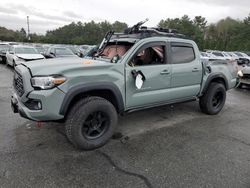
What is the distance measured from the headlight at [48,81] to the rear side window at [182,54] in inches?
95.9

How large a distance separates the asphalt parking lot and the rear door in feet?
2.32

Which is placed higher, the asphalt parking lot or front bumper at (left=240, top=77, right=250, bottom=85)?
front bumper at (left=240, top=77, right=250, bottom=85)

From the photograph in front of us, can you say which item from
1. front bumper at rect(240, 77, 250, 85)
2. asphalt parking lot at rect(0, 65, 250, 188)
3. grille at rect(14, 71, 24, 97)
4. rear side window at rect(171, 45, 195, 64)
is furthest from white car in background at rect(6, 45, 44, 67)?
front bumper at rect(240, 77, 250, 85)

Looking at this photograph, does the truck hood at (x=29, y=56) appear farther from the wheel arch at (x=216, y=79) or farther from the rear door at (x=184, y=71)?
the wheel arch at (x=216, y=79)

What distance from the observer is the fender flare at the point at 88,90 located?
349cm

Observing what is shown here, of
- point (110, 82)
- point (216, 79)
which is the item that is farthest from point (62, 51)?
point (110, 82)

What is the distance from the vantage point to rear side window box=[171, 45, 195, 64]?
16.1 feet

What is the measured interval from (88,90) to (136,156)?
4.10 ft

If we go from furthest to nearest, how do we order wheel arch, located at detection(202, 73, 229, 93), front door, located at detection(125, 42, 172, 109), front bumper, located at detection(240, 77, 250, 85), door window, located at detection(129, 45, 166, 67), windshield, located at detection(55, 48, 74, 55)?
1. windshield, located at detection(55, 48, 74, 55)
2. front bumper, located at detection(240, 77, 250, 85)
3. wheel arch, located at detection(202, 73, 229, 93)
4. door window, located at detection(129, 45, 166, 67)
5. front door, located at detection(125, 42, 172, 109)

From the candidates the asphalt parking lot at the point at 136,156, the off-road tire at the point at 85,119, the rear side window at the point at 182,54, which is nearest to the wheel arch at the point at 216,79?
the rear side window at the point at 182,54

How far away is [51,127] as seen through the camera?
4.68m

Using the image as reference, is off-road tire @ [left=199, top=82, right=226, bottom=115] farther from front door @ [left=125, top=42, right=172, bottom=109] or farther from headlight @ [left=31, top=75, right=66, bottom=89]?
headlight @ [left=31, top=75, right=66, bottom=89]

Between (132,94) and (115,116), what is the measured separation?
0.51 meters

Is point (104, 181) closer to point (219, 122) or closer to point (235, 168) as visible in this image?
point (235, 168)
